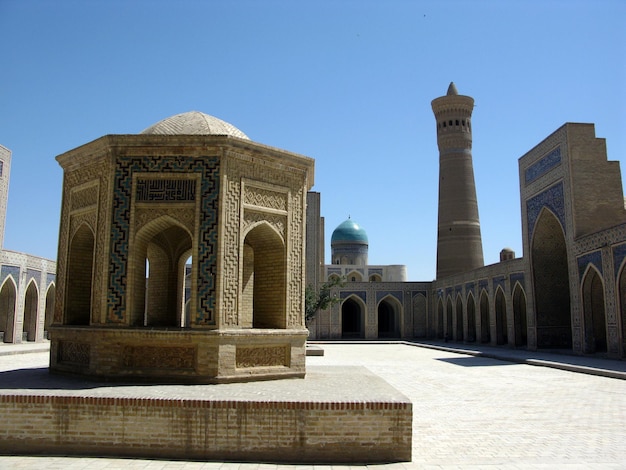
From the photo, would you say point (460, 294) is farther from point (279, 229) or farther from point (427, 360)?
point (279, 229)

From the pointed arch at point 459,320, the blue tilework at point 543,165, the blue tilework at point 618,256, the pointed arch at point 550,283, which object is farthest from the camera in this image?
the pointed arch at point 459,320

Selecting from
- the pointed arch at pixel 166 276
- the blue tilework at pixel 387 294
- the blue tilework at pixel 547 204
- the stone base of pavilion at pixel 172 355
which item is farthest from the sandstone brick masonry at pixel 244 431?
→ the blue tilework at pixel 387 294

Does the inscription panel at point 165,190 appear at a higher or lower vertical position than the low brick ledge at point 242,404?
higher

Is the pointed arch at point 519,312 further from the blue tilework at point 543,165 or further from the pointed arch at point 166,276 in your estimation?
the pointed arch at point 166,276

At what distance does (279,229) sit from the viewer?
23.1 feet

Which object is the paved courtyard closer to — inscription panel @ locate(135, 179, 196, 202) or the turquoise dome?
inscription panel @ locate(135, 179, 196, 202)

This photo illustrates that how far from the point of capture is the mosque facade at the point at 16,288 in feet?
67.2

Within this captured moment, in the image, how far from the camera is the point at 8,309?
68.6ft

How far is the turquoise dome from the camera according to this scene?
38.6 metres

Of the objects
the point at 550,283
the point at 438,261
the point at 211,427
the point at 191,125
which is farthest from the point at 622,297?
the point at 438,261

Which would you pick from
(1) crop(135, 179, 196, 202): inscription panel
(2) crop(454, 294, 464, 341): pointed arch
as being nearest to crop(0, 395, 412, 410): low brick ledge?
(1) crop(135, 179, 196, 202): inscription panel

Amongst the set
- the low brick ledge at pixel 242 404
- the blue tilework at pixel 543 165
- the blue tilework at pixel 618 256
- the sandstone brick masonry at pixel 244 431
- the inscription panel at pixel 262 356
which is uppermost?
the blue tilework at pixel 543 165

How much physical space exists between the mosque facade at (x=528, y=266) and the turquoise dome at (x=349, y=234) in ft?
23.8

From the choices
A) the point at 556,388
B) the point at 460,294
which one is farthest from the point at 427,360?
the point at 460,294
